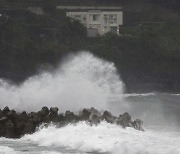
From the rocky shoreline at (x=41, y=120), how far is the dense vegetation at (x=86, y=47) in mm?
65523

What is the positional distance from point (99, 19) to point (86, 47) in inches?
526

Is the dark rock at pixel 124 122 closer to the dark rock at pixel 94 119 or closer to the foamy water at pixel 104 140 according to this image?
the foamy water at pixel 104 140

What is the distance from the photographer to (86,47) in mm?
104562

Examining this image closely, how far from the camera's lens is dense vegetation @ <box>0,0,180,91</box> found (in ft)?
324

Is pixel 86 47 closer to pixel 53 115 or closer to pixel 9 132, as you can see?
pixel 53 115

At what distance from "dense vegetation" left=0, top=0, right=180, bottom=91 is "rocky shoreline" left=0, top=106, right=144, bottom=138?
65.5m

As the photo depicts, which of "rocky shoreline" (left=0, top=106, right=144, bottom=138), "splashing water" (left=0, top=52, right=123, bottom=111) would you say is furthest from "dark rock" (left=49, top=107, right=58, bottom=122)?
"splashing water" (left=0, top=52, right=123, bottom=111)

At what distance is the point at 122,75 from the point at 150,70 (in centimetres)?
478

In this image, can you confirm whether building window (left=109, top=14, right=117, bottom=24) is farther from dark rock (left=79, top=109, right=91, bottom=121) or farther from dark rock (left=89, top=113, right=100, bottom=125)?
dark rock (left=89, top=113, right=100, bottom=125)

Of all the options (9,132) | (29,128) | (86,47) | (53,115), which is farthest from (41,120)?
(86,47)

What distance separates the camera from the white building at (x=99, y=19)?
116938mm

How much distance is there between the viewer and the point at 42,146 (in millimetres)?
22891

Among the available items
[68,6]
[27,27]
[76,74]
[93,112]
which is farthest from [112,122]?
[68,6]

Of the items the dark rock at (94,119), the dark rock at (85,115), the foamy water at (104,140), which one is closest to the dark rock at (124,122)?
the foamy water at (104,140)
